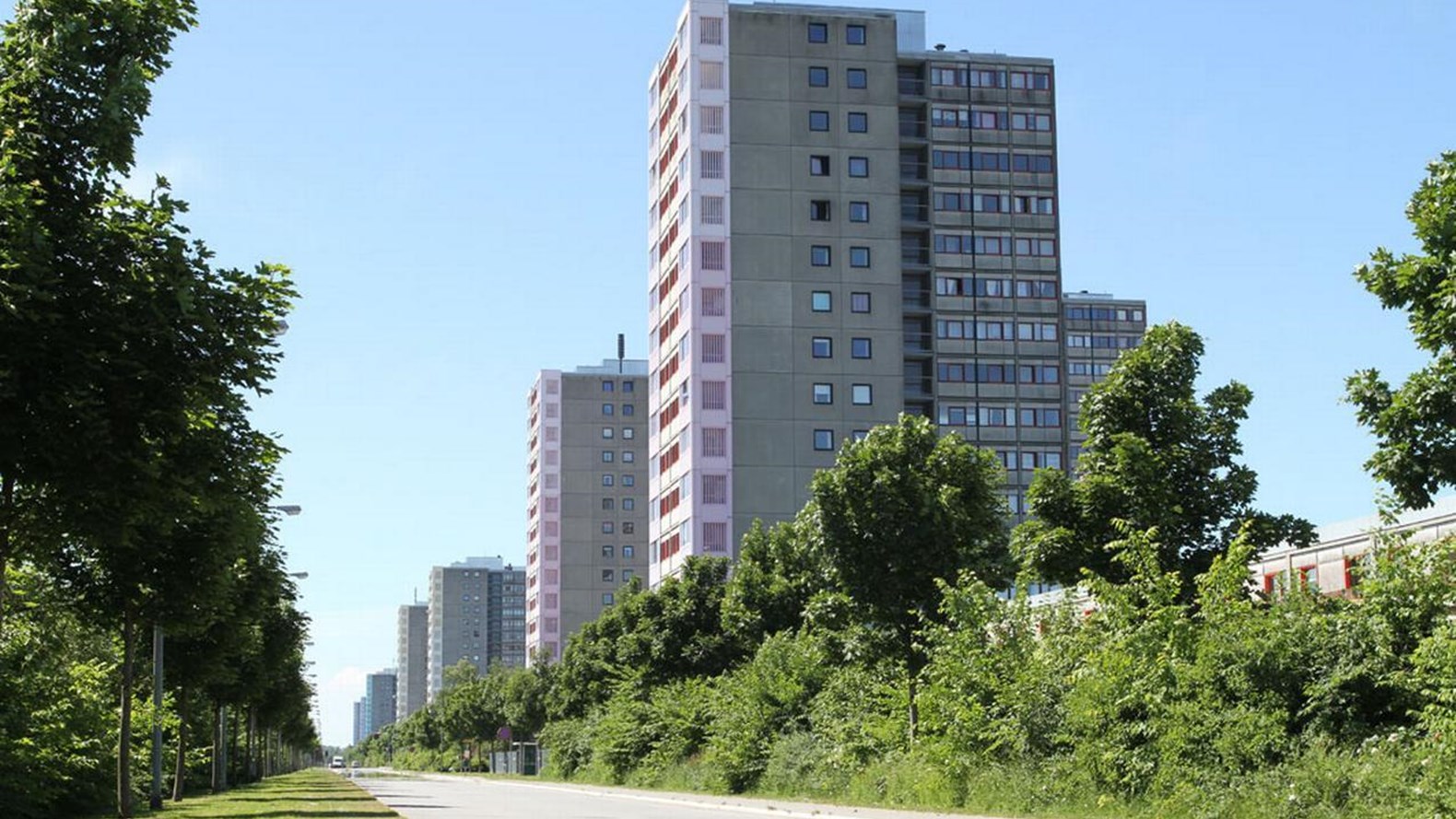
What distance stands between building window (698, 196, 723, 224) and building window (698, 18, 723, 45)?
31.7 feet

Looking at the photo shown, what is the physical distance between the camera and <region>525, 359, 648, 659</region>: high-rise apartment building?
17162 centimetres

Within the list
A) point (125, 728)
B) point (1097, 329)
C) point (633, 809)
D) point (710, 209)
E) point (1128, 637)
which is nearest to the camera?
point (1128, 637)

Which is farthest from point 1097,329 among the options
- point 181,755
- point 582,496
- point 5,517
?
point 5,517

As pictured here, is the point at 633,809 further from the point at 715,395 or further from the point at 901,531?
the point at 715,395

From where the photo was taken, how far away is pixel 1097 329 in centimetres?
17138

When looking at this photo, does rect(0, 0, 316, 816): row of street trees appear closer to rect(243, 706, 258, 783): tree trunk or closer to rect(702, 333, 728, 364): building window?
rect(243, 706, 258, 783): tree trunk

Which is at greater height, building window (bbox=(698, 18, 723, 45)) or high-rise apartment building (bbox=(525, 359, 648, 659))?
building window (bbox=(698, 18, 723, 45))

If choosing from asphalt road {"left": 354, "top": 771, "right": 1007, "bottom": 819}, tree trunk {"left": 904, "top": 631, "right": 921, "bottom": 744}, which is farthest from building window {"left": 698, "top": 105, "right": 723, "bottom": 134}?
tree trunk {"left": 904, "top": 631, "right": 921, "bottom": 744}

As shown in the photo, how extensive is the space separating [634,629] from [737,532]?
26.0 meters

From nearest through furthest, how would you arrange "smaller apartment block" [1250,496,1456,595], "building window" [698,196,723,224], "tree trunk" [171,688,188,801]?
"smaller apartment block" [1250,496,1456,595] < "tree trunk" [171,688,188,801] < "building window" [698,196,723,224]

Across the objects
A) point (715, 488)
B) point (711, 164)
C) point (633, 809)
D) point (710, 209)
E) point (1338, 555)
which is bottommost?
point (633, 809)

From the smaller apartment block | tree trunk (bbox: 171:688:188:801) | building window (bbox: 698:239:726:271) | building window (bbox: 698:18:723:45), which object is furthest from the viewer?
building window (bbox: 698:18:723:45)

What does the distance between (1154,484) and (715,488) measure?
66434mm

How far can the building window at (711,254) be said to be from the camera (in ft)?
317
